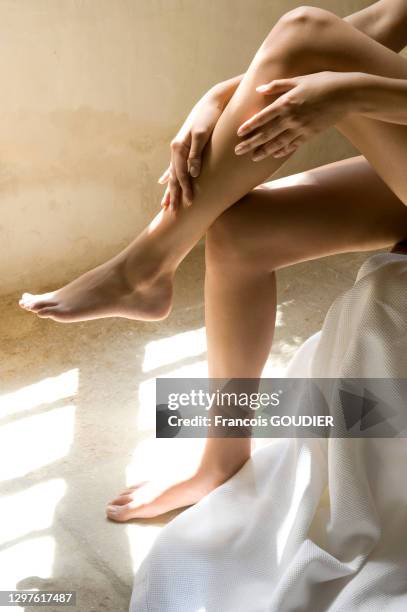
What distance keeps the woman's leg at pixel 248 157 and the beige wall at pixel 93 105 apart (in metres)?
0.93

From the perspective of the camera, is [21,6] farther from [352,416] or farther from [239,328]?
[352,416]

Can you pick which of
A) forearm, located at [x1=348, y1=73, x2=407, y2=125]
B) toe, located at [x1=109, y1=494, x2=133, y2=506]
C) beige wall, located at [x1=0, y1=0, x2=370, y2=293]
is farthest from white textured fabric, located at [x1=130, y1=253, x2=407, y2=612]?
beige wall, located at [x1=0, y1=0, x2=370, y2=293]

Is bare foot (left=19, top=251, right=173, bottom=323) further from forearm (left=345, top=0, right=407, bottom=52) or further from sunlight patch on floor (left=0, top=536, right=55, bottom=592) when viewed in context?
forearm (left=345, top=0, right=407, bottom=52)

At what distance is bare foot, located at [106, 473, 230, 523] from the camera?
1798 millimetres

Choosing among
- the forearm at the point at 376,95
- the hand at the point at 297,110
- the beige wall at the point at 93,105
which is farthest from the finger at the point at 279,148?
the beige wall at the point at 93,105

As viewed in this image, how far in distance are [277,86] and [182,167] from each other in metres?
0.22

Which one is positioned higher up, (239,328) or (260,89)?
(260,89)

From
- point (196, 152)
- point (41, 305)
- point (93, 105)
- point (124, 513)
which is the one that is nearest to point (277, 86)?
point (196, 152)

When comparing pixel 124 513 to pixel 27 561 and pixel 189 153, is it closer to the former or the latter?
pixel 27 561

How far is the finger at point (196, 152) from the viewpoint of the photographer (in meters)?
1.58

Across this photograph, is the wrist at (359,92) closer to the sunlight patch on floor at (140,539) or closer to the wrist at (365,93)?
the wrist at (365,93)

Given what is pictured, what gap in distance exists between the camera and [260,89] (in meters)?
1.50

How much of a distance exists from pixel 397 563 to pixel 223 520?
12.7 inches

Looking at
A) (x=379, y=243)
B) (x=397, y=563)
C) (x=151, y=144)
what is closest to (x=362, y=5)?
(x=151, y=144)
